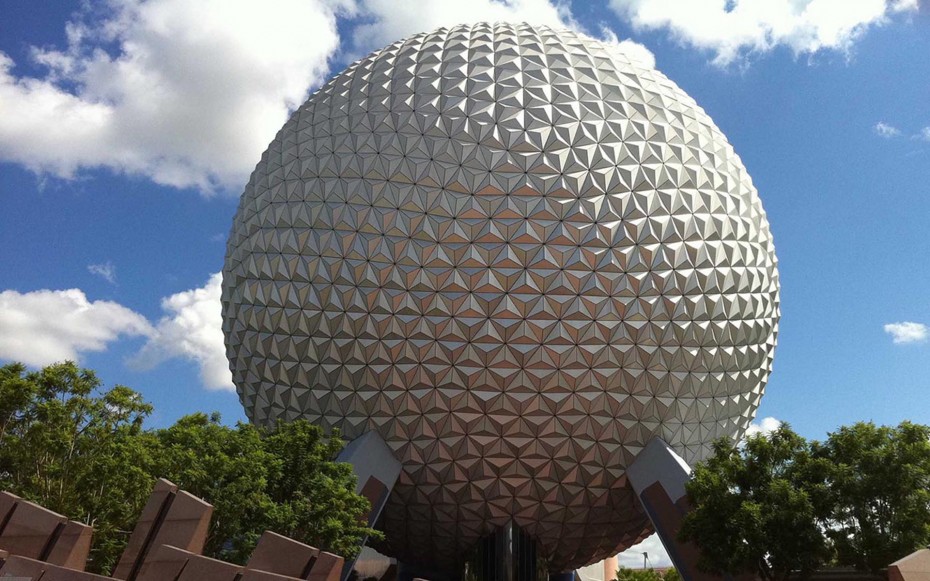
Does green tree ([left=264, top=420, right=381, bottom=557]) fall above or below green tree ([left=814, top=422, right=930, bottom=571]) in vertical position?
below

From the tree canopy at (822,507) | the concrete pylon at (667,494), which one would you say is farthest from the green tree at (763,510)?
the concrete pylon at (667,494)

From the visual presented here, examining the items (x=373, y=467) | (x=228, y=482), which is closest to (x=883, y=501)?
(x=373, y=467)

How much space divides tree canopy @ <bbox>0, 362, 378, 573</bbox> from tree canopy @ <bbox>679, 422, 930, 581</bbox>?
370 inches

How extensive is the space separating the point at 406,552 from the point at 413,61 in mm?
17295

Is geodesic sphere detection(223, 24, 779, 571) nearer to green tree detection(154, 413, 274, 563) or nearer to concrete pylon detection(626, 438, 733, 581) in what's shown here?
concrete pylon detection(626, 438, 733, 581)

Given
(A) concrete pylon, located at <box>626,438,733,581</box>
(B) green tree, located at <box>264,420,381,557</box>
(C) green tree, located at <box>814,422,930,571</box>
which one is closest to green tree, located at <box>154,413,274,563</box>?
(B) green tree, located at <box>264,420,381,557</box>

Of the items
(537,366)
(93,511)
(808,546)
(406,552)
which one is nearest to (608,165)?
(537,366)

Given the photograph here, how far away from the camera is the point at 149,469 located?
20.3m

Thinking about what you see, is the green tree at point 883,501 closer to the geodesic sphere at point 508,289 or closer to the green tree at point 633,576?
the geodesic sphere at point 508,289

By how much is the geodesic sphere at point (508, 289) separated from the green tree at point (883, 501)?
559cm

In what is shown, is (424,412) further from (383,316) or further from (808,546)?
(808,546)

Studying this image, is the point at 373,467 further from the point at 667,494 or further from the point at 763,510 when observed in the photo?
the point at 763,510

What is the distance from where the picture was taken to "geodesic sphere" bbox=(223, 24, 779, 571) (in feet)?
72.5

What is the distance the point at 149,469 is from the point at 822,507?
17325 mm
